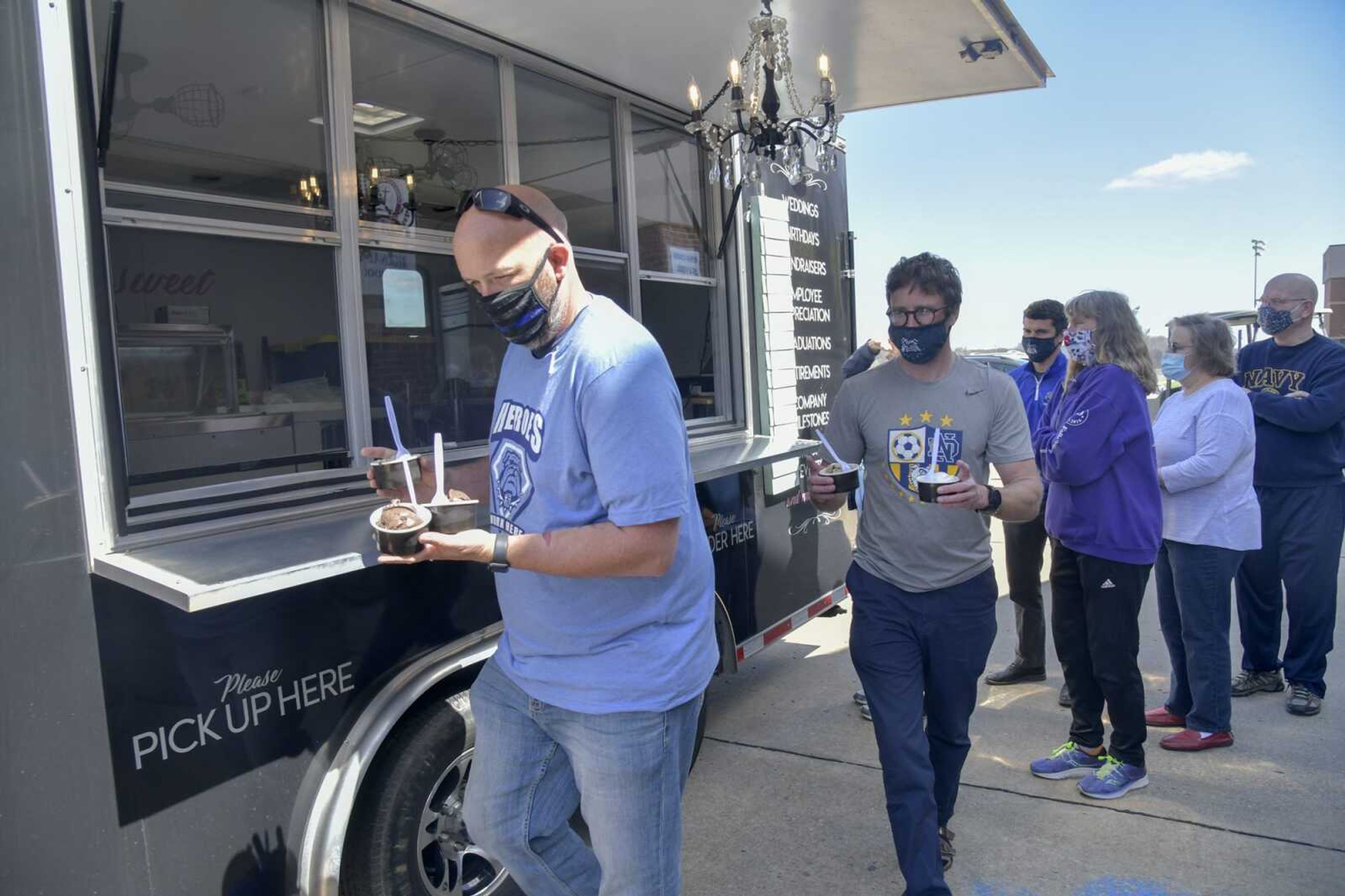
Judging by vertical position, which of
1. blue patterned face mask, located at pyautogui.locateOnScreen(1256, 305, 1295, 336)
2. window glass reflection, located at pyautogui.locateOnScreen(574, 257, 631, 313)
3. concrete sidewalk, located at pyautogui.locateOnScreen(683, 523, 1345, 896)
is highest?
window glass reflection, located at pyautogui.locateOnScreen(574, 257, 631, 313)

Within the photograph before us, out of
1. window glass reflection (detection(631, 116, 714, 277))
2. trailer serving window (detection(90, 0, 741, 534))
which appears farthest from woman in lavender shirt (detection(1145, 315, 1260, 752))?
trailer serving window (detection(90, 0, 741, 534))

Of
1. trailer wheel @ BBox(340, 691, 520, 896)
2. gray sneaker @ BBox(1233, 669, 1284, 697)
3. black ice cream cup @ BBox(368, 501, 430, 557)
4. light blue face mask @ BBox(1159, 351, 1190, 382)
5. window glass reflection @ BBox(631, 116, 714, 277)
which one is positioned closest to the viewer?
black ice cream cup @ BBox(368, 501, 430, 557)

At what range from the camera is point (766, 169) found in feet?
15.0

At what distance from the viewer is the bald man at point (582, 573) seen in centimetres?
175

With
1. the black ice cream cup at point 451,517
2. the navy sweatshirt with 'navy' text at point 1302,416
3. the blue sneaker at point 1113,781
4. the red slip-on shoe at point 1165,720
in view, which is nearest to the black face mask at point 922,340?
the black ice cream cup at point 451,517

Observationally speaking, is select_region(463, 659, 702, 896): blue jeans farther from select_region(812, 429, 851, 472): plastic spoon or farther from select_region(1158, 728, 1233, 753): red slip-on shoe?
select_region(1158, 728, 1233, 753): red slip-on shoe

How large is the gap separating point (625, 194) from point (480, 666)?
229 centimetres

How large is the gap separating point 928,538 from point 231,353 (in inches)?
92.1

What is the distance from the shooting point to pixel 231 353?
3096 millimetres

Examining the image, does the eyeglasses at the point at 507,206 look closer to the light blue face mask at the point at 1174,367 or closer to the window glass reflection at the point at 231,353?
the window glass reflection at the point at 231,353

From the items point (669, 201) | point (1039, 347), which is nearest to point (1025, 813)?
point (1039, 347)

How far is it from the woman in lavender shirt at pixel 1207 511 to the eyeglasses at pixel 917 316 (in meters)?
Result: 1.78

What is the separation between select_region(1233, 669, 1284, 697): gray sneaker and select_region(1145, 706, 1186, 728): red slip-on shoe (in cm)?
57

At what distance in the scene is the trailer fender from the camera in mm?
2230
